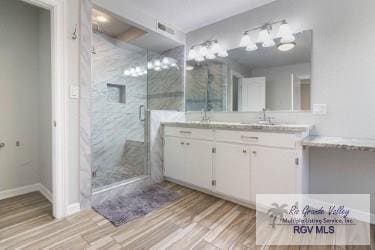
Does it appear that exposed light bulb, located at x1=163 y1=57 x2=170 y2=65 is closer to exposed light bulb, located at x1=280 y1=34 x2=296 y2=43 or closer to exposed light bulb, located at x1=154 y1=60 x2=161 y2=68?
exposed light bulb, located at x1=154 y1=60 x2=161 y2=68

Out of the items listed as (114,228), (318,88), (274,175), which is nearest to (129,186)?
(114,228)

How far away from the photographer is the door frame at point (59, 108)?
1.88 meters

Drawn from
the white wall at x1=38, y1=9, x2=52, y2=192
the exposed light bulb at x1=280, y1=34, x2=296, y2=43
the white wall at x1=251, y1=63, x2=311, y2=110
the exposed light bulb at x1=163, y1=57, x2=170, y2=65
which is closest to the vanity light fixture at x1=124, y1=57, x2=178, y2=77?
the exposed light bulb at x1=163, y1=57, x2=170, y2=65

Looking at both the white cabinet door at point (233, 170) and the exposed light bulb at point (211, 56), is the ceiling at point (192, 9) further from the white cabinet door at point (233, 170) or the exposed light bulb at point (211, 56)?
the white cabinet door at point (233, 170)

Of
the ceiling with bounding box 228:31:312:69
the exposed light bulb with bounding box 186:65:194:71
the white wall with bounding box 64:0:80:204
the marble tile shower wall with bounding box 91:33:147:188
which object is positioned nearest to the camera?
the white wall with bounding box 64:0:80:204

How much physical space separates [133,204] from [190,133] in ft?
3.61

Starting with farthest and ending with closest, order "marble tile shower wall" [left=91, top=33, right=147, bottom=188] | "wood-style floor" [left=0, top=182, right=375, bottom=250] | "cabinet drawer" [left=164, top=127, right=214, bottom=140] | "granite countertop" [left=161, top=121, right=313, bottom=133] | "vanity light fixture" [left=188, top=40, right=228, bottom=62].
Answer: "marble tile shower wall" [left=91, top=33, right=147, bottom=188] → "vanity light fixture" [left=188, top=40, right=228, bottom=62] → "cabinet drawer" [left=164, top=127, right=214, bottom=140] → "granite countertop" [left=161, top=121, right=313, bottom=133] → "wood-style floor" [left=0, top=182, right=375, bottom=250]

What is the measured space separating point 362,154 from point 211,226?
5.27 ft

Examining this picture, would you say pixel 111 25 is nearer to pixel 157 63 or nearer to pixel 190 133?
pixel 157 63

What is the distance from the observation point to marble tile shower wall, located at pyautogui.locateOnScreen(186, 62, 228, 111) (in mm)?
2957

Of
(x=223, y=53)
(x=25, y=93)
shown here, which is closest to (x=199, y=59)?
(x=223, y=53)

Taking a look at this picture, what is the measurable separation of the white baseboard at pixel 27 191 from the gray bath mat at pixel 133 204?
0.76m

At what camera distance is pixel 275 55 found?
7.97 feet

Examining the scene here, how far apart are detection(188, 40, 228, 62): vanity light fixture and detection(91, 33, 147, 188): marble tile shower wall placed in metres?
1.10
